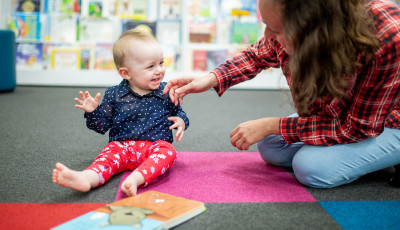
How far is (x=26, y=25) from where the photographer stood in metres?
3.52

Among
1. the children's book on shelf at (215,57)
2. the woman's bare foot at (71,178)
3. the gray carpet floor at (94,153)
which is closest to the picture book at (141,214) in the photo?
the gray carpet floor at (94,153)

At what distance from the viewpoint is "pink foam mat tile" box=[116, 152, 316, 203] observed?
103 cm

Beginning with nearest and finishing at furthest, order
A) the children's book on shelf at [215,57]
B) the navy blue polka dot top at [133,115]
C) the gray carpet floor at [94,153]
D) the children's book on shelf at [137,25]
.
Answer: the gray carpet floor at [94,153] < the navy blue polka dot top at [133,115] < the children's book on shelf at [137,25] < the children's book on shelf at [215,57]

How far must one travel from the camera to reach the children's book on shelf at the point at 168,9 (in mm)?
3660

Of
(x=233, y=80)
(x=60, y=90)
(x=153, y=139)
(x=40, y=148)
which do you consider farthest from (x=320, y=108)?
(x=60, y=90)

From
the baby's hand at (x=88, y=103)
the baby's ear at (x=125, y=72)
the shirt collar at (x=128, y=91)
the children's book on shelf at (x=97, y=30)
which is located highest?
the children's book on shelf at (x=97, y=30)

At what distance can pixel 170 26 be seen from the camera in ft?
12.0

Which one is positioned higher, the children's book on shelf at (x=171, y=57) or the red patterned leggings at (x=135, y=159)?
the children's book on shelf at (x=171, y=57)

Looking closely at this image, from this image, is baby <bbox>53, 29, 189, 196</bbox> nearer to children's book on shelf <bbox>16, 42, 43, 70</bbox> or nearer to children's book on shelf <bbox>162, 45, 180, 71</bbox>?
children's book on shelf <bbox>162, 45, 180, 71</bbox>

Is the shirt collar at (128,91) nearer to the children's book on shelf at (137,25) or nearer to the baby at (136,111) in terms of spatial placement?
the baby at (136,111)

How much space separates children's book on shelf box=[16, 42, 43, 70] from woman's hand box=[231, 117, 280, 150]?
2.98 metres

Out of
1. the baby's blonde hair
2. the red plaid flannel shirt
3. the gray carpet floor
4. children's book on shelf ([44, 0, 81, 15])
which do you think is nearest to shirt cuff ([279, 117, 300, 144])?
the red plaid flannel shirt

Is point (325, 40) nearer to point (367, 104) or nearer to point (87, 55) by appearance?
point (367, 104)

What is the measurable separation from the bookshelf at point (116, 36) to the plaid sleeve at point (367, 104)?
260cm
